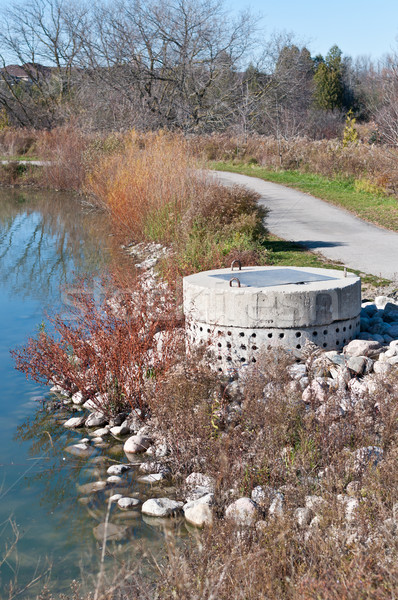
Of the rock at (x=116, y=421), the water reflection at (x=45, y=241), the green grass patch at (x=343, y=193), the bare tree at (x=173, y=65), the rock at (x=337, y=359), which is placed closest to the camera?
the rock at (x=337, y=359)

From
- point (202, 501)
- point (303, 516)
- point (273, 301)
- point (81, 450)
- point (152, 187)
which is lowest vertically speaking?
point (81, 450)

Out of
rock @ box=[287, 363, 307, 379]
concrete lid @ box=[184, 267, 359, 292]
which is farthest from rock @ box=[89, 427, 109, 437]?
rock @ box=[287, 363, 307, 379]

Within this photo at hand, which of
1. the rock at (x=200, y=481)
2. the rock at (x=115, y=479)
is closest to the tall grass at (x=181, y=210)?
the rock at (x=115, y=479)

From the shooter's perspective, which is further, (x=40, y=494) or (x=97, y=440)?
(x=97, y=440)

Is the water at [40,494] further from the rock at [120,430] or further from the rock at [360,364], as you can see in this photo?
the rock at [360,364]

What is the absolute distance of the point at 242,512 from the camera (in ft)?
12.6

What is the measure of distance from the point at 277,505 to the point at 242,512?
0.21 meters

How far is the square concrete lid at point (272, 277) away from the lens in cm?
603

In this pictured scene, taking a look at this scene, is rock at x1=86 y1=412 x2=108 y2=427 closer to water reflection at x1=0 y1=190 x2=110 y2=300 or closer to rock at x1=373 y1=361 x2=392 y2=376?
rock at x1=373 y1=361 x2=392 y2=376

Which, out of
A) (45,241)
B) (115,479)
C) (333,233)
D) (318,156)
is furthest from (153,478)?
(318,156)

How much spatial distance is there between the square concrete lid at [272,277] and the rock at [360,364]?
901mm

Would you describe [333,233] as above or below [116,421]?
above

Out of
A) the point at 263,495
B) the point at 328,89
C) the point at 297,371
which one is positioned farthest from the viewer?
the point at 328,89

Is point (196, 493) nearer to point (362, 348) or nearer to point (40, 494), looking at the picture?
point (40, 494)
